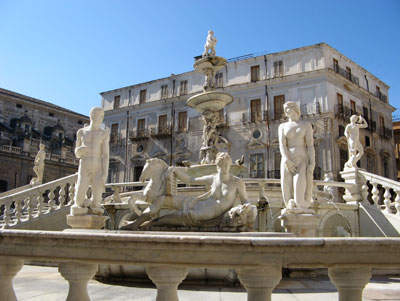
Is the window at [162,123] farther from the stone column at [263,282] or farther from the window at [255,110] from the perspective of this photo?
the stone column at [263,282]

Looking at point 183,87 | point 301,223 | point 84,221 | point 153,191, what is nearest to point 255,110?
point 183,87

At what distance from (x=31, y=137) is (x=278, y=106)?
26577mm

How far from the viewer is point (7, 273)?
9.74ft

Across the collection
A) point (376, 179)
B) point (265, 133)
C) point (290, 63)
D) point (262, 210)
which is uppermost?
point (290, 63)

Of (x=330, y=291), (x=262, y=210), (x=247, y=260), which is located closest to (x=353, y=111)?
(x=262, y=210)

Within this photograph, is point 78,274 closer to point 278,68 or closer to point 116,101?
point 278,68

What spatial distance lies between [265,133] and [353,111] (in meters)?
7.82

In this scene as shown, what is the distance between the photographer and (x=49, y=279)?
20.8 ft

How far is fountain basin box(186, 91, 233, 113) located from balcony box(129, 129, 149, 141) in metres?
24.7

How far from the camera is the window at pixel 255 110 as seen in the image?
31219 millimetres

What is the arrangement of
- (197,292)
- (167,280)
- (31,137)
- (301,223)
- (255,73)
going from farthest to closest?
1. (31,137)
2. (255,73)
3. (301,223)
4. (197,292)
5. (167,280)

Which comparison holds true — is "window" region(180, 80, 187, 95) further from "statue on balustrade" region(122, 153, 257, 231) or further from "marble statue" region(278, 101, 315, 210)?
"statue on balustrade" region(122, 153, 257, 231)

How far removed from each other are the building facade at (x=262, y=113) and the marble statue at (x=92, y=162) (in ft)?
66.5

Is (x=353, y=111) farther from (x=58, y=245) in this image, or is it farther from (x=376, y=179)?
(x=58, y=245)
